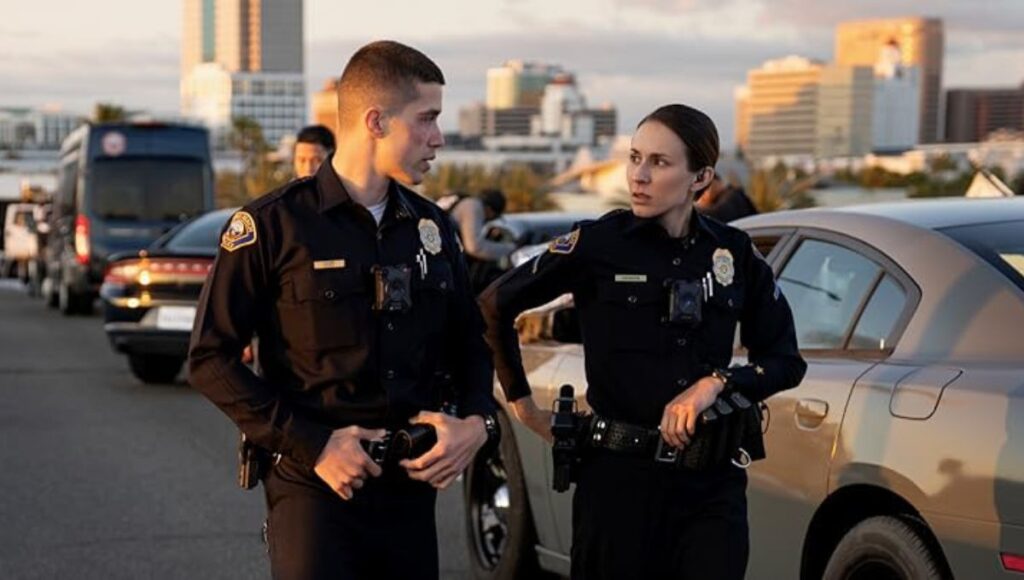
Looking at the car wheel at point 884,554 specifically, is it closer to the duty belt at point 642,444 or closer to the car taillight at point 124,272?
the duty belt at point 642,444

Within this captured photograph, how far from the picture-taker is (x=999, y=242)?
5.06 m

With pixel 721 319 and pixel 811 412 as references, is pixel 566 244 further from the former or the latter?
pixel 811 412

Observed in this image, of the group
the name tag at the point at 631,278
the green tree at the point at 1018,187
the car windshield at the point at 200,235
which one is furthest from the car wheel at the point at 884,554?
the car windshield at the point at 200,235

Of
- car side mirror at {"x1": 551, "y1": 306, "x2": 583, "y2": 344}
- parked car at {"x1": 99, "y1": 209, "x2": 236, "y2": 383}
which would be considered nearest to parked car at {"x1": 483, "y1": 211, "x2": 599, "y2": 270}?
parked car at {"x1": 99, "y1": 209, "x2": 236, "y2": 383}

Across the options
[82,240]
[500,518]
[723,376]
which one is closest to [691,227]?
[723,376]

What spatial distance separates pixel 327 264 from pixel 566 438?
88cm

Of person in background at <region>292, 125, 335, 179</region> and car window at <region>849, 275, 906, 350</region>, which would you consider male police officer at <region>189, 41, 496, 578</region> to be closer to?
car window at <region>849, 275, 906, 350</region>

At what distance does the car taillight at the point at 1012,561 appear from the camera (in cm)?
430

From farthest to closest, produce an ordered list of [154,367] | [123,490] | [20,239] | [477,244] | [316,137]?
[20,239] < [154,367] < [477,244] < [123,490] < [316,137]

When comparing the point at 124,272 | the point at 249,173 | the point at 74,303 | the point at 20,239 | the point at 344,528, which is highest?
the point at 344,528

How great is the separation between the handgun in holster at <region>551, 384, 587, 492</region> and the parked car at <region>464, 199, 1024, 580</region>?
0.93 m

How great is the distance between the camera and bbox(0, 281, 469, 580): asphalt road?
782 centimetres

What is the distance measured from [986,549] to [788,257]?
5.08ft

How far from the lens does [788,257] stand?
5.71m
